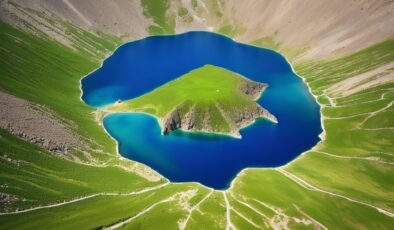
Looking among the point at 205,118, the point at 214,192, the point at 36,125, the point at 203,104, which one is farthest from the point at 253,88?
the point at 36,125

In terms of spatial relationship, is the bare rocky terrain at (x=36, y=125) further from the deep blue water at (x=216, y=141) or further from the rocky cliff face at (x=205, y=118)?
the rocky cliff face at (x=205, y=118)

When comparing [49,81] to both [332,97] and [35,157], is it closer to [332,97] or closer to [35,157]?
[35,157]

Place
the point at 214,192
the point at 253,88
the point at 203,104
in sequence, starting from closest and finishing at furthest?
the point at 214,192, the point at 203,104, the point at 253,88

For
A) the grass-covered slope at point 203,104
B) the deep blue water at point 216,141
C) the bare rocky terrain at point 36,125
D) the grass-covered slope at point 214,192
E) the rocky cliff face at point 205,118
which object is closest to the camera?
the grass-covered slope at point 214,192

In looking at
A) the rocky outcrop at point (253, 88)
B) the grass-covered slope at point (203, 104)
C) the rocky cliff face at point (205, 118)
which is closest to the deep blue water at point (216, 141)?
the rocky outcrop at point (253, 88)

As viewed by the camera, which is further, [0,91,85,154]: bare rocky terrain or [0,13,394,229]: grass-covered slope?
[0,91,85,154]: bare rocky terrain

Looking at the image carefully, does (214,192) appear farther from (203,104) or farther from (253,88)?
(253,88)

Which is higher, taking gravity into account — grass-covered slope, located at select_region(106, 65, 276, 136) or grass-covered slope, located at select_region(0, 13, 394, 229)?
grass-covered slope, located at select_region(106, 65, 276, 136)

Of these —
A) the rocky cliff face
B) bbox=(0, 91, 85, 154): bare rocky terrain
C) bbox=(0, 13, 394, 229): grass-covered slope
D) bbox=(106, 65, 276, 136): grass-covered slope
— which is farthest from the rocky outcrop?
bbox=(0, 91, 85, 154): bare rocky terrain

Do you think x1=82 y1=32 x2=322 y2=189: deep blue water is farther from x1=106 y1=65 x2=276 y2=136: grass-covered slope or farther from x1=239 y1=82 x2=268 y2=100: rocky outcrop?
x1=106 y1=65 x2=276 y2=136: grass-covered slope
